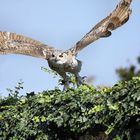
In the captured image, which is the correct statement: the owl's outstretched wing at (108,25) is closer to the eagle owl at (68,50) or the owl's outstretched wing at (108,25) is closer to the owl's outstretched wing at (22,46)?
the eagle owl at (68,50)

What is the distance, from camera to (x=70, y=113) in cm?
698

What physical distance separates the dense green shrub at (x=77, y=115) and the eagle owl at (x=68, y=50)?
58cm

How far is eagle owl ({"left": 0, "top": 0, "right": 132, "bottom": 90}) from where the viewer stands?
856 cm

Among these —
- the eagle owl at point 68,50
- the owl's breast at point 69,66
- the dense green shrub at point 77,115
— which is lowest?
the dense green shrub at point 77,115

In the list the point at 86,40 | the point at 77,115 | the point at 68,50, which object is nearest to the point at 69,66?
the point at 68,50

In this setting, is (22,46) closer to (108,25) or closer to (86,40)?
(86,40)

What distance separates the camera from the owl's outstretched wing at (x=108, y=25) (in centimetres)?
872

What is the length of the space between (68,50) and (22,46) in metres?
0.70

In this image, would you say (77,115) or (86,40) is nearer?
(77,115)

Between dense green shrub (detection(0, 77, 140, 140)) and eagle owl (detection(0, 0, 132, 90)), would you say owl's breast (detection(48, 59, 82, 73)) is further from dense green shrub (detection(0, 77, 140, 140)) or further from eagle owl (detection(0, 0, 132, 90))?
dense green shrub (detection(0, 77, 140, 140))

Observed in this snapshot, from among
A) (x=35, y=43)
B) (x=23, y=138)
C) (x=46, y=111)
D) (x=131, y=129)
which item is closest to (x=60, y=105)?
(x=46, y=111)

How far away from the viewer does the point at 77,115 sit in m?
6.87

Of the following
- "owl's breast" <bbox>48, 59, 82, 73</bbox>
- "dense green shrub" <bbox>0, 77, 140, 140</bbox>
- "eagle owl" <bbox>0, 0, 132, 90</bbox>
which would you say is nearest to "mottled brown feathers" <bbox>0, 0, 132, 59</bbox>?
"eagle owl" <bbox>0, 0, 132, 90</bbox>

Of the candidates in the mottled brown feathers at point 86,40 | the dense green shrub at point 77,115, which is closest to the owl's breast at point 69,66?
the mottled brown feathers at point 86,40
